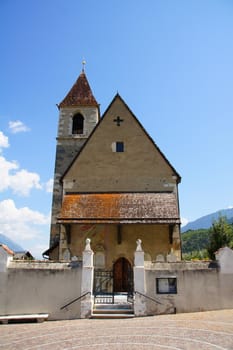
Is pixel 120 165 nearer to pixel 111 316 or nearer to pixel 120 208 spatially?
pixel 120 208

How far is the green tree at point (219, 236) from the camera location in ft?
86.0

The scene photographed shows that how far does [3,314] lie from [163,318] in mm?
5620

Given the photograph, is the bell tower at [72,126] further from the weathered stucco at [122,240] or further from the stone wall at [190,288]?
the stone wall at [190,288]

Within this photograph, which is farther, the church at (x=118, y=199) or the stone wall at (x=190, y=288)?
the church at (x=118, y=199)

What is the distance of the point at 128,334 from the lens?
7387 mm

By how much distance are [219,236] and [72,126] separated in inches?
679

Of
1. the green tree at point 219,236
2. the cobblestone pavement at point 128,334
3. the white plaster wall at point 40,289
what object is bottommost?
the cobblestone pavement at point 128,334

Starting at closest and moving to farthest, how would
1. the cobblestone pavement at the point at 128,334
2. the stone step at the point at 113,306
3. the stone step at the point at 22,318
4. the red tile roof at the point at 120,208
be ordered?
the cobblestone pavement at the point at 128,334, the stone step at the point at 22,318, the stone step at the point at 113,306, the red tile roof at the point at 120,208

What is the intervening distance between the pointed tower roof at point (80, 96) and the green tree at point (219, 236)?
16465 mm

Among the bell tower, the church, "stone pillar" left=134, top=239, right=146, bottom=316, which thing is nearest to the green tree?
the church

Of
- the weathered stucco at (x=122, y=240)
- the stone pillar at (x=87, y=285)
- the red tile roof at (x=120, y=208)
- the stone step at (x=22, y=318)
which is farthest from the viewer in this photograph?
the weathered stucco at (x=122, y=240)

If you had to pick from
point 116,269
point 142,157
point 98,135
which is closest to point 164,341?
point 116,269

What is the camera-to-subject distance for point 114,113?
1888 centimetres

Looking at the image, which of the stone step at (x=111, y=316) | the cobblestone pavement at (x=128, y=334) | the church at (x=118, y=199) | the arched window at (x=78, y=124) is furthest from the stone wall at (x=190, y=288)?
the arched window at (x=78, y=124)
